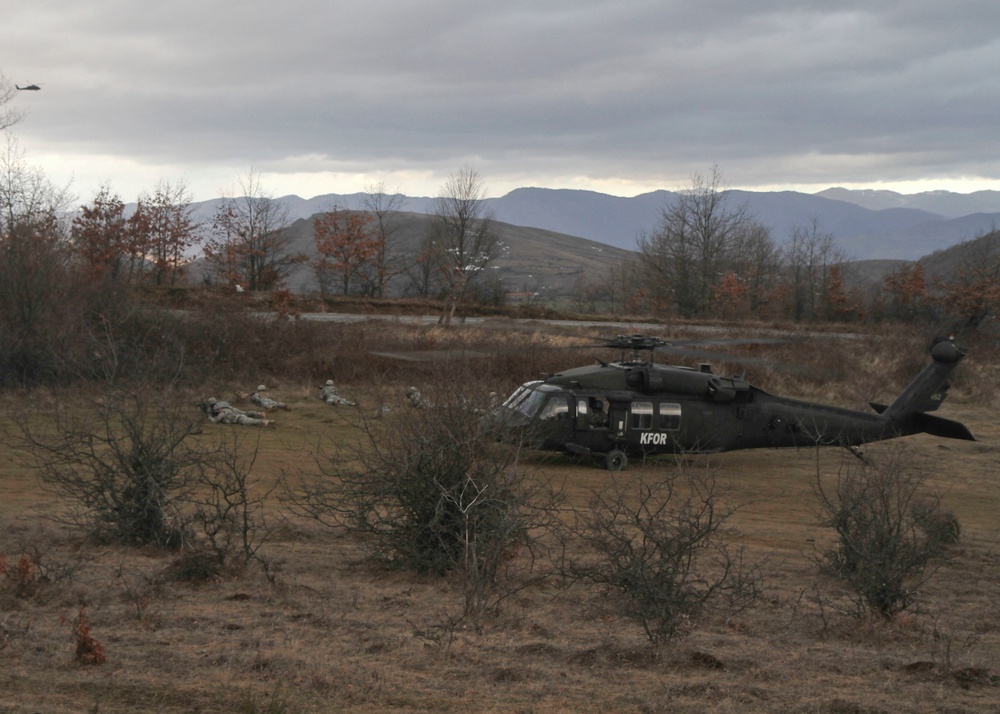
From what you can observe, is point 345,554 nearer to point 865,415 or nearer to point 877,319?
point 865,415

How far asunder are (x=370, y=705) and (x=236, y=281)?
3715 centimetres

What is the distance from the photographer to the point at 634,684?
584 cm

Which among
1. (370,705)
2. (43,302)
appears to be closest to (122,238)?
(43,302)

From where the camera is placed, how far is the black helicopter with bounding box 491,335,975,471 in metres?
15.6

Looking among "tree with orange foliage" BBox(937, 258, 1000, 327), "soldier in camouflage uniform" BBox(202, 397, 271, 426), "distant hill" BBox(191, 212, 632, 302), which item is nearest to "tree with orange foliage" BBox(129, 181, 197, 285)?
"soldier in camouflage uniform" BBox(202, 397, 271, 426)

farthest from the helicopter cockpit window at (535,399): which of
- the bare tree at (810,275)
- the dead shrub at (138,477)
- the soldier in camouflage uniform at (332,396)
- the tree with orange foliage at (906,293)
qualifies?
the tree with orange foliage at (906,293)

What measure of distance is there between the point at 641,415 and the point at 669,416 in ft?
1.81

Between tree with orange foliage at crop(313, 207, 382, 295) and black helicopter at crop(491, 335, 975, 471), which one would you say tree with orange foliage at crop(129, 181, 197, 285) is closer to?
tree with orange foliage at crop(313, 207, 382, 295)

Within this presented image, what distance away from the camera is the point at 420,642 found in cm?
659

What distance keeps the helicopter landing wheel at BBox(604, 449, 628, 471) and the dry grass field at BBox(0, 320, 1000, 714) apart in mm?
4826

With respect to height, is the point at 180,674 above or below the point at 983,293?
below

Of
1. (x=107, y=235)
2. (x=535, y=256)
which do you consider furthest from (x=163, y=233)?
(x=535, y=256)

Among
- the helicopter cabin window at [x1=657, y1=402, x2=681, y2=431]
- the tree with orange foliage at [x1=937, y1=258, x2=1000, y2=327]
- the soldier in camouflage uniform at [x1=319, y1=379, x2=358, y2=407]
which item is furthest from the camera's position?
the tree with orange foliage at [x1=937, y1=258, x2=1000, y2=327]

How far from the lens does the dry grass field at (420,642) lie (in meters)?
→ 5.47
